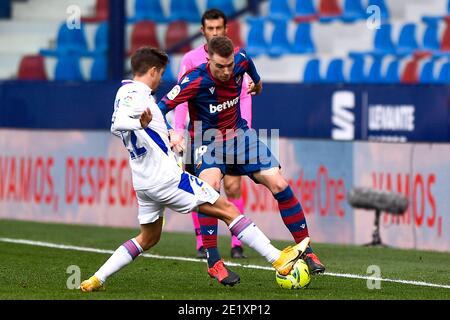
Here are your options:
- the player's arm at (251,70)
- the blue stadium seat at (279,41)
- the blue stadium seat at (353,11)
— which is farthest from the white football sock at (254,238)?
the blue stadium seat at (279,41)

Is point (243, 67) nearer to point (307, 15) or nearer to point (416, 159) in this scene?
point (416, 159)

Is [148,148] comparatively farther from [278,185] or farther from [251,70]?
[251,70]

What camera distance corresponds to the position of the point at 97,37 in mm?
18000

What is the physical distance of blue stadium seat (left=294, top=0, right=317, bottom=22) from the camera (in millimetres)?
18109

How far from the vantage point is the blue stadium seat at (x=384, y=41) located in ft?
55.8

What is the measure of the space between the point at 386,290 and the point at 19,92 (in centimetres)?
936

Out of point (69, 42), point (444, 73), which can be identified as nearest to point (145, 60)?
point (444, 73)

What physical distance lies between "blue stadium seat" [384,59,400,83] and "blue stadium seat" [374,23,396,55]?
296 millimetres

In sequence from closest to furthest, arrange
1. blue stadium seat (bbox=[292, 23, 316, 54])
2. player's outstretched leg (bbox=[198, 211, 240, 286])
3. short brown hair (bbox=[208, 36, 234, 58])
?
player's outstretched leg (bbox=[198, 211, 240, 286])
short brown hair (bbox=[208, 36, 234, 58])
blue stadium seat (bbox=[292, 23, 316, 54])

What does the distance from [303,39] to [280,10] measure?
0.67m

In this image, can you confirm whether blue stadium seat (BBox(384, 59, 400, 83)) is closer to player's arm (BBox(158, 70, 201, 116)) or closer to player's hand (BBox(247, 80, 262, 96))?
player's hand (BBox(247, 80, 262, 96))

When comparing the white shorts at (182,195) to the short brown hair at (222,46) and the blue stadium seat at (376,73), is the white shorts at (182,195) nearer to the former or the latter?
the short brown hair at (222,46)

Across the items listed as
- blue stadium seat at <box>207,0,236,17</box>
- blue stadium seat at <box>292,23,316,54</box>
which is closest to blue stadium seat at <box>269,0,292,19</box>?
blue stadium seat at <box>292,23,316,54</box>
